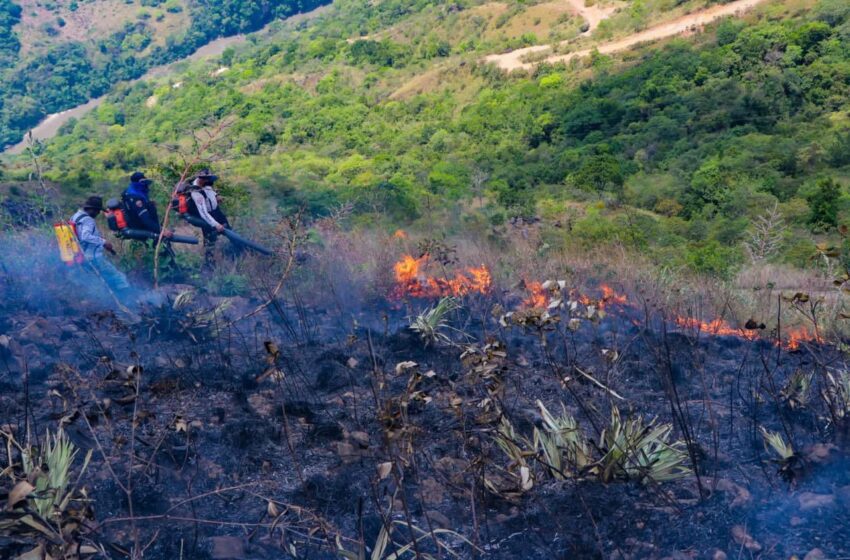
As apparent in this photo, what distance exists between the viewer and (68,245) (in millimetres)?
8031

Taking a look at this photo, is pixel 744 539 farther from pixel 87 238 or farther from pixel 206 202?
pixel 206 202

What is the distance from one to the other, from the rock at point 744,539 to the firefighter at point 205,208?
657 centimetres

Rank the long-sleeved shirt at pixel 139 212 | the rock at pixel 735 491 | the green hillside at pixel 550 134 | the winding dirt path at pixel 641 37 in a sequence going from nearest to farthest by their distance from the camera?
the rock at pixel 735 491 → the long-sleeved shirt at pixel 139 212 → the green hillside at pixel 550 134 → the winding dirt path at pixel 641 37

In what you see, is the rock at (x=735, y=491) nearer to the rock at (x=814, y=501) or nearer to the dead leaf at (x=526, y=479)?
the rock at (x=814, y=501)

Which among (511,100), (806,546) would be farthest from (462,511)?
(511,100)

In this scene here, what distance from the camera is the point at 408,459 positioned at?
4297 mm

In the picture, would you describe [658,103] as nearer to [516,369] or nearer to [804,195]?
[804,195]

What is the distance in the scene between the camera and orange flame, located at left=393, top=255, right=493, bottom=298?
8.32m

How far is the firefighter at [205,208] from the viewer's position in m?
8.95

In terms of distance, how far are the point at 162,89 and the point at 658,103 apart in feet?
132

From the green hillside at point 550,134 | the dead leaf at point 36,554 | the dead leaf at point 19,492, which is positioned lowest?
the green hillside at point 550,134

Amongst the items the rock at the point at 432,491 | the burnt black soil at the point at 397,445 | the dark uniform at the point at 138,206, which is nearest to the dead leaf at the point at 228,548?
the burnt black soil at the point at 397,445

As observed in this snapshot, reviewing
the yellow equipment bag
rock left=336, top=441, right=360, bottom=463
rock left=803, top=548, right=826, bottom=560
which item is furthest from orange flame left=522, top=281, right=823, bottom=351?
the yellow equipment bag

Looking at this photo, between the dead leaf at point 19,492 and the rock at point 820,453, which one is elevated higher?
the dead leaf at point 19,492
